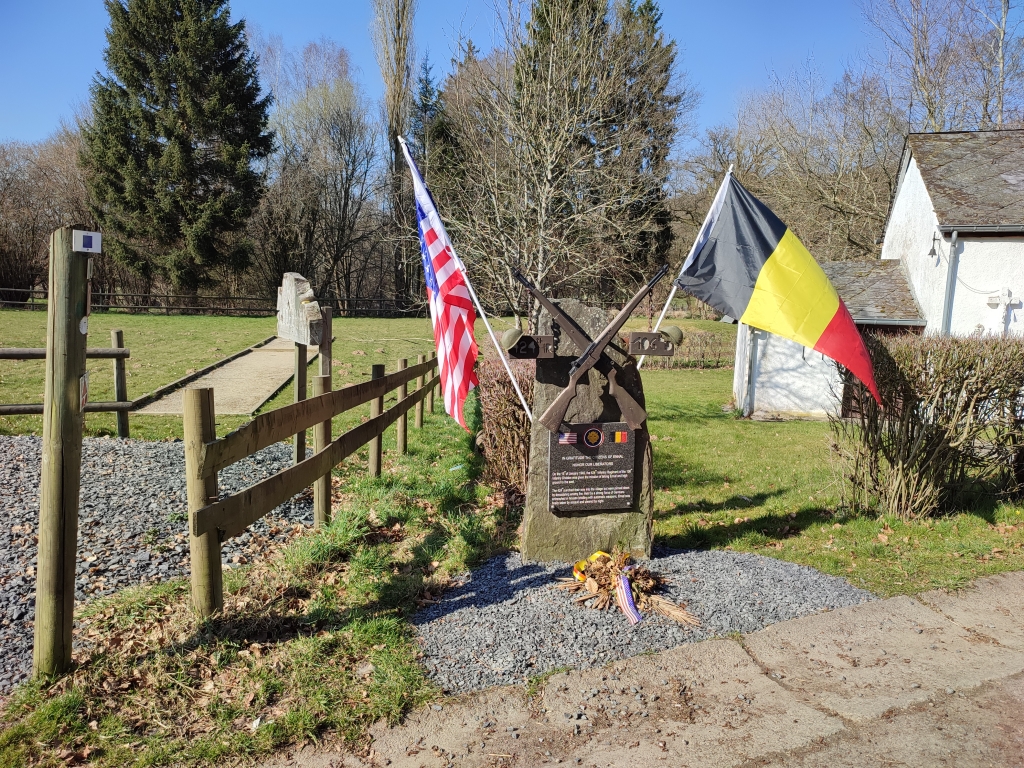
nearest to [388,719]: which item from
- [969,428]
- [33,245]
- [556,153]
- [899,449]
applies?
[899,449]

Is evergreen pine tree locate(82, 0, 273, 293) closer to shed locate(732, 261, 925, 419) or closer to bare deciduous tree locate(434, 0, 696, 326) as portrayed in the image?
bare deciduous tree locate(434, 0, 696, 326)

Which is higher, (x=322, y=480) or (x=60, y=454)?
(x=60, y=454)

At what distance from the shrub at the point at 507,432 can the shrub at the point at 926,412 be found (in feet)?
10.2

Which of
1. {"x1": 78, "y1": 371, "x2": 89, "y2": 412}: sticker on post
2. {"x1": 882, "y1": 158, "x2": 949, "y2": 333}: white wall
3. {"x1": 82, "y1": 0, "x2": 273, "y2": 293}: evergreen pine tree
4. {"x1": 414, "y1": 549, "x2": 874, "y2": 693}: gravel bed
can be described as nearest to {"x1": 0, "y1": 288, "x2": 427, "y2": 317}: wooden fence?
{"x1": 82, "y1": 0, "x2": 273, "y2": 293}: evergreen pine tree

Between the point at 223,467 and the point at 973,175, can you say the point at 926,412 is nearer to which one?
the point at 223,467

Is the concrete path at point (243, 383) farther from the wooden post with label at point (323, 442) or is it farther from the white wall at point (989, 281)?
the white wall at point (989, 281)

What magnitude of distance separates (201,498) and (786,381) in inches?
578

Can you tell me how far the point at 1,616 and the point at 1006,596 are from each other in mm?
6587

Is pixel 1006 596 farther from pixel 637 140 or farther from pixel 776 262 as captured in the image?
pixel 637 140

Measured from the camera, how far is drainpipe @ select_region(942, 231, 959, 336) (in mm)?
13516

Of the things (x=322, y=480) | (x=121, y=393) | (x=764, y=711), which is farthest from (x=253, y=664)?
(x=121, y=393)

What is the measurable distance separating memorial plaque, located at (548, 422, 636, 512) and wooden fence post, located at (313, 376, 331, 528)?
188cm

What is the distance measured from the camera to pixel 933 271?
14461 mm

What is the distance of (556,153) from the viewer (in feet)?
39.7
